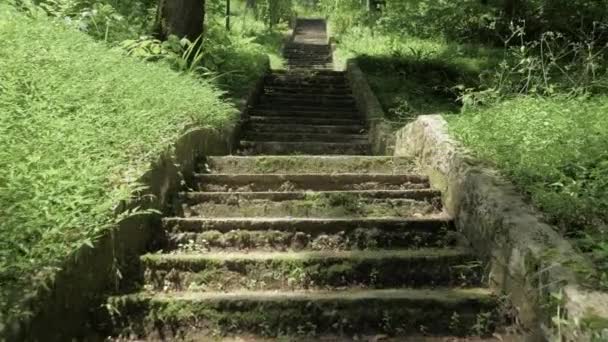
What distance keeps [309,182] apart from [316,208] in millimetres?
639

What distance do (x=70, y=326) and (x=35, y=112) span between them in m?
1.71

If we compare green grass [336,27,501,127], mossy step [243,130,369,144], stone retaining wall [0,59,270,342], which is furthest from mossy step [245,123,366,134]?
stone retaining wall [0,59,270,342]

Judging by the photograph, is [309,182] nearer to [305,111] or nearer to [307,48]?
[305,111]

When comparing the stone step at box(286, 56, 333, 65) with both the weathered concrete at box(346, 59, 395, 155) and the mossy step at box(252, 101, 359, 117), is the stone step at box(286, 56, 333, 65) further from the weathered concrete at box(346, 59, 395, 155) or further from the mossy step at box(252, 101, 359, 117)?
the mossy step at box(252, 101, 359, 117)

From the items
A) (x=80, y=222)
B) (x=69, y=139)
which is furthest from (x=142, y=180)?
(x=80, y=222)

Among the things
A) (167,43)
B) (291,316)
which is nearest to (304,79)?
(167,43)

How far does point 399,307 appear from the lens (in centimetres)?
320

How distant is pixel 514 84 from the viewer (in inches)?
Answer: 306

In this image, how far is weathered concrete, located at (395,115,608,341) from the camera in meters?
2.44

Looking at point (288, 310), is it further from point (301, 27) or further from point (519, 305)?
point (301, 27)

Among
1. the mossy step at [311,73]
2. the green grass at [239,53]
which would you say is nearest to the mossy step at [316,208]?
the green grass at [239,53]

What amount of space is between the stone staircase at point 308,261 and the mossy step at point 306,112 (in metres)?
3.85

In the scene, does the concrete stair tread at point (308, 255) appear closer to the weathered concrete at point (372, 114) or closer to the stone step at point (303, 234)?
the stone step at point (303, 234)

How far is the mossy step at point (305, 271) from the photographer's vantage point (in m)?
3.51
